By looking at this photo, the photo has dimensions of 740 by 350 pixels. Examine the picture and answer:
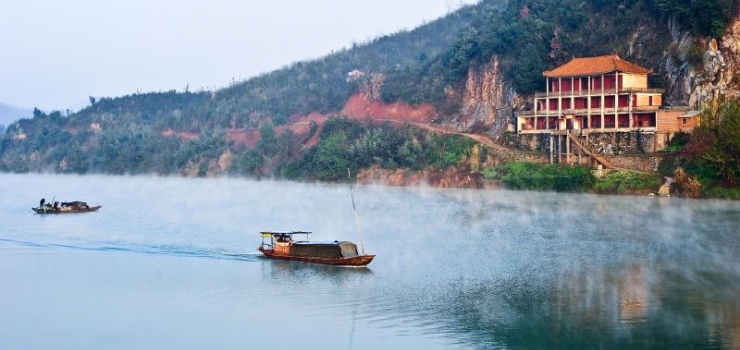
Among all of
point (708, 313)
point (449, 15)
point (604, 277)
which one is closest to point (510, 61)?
point (604, 277)

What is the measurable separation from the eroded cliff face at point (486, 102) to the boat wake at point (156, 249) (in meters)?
40.6

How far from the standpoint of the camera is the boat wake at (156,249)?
1766 inches

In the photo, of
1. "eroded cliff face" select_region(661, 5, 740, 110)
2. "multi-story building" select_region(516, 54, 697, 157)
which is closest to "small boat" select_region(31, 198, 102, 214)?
"multi-story building" select_region(516, 54, 697, 157)

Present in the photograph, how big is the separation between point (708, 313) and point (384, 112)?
2890 inches

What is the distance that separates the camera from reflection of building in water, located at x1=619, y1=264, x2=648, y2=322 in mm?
31047

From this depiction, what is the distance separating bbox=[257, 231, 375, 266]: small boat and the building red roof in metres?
36.9

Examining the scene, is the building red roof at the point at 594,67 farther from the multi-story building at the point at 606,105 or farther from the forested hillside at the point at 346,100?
the forested hillside at the point at 346,100

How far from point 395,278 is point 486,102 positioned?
51594 mm

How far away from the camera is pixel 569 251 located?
43969mm

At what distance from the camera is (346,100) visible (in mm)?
115438

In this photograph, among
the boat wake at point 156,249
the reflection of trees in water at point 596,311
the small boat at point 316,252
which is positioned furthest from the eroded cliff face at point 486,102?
the reflection of trees in water at point 596,311

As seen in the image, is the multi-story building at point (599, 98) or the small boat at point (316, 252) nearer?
the small boat at point (316, 252)

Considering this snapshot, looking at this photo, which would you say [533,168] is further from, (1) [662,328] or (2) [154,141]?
(2) [154,141]

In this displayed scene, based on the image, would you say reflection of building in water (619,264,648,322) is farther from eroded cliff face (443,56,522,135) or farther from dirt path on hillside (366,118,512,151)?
eroded cliff face (443,56,522,135)
